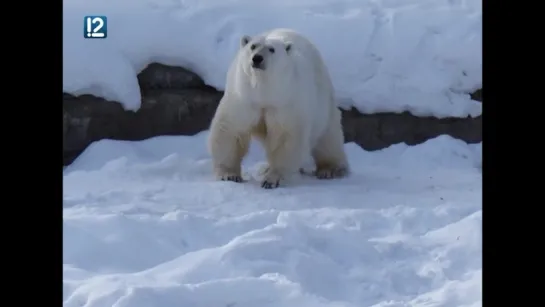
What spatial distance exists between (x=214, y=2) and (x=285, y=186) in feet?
8.25

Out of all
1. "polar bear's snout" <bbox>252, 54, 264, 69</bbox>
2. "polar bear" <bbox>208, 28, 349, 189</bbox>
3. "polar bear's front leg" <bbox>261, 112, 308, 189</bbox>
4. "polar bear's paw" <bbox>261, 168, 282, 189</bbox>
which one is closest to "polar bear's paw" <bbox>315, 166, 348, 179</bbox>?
"polar bear" <bbox>208, 28, 349, 189</bbox>

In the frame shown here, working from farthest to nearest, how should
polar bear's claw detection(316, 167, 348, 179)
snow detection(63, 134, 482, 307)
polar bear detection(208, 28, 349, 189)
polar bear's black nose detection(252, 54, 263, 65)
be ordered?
polar bear's claw detection(316, 167, 348, 179), polar bear detection(208, 28, 349, 189), polar bear's black nose detection(252, 54, 263, 65), snow detection(63, 134, 482, 307)

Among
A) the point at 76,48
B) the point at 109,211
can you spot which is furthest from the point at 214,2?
the point at 109,211

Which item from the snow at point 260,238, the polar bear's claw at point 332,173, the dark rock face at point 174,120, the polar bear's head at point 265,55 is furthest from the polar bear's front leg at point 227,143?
the dark rock face at point 174,120

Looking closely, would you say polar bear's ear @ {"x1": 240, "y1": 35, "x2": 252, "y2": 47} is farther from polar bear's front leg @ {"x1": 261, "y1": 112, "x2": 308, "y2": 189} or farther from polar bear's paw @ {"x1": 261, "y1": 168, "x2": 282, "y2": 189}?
polar bear's paw @ {"x1": 261, "y1": 168, "x2": 282, "y2": 189}

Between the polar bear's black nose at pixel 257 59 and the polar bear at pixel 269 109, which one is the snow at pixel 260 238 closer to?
the polar bear at pixel 269 109

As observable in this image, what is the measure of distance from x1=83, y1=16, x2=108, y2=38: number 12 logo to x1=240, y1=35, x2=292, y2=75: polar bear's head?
Answer: 159 centimetres

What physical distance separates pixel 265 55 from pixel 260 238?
1.96m

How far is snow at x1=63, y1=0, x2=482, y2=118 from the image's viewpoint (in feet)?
20.7

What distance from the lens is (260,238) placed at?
3.38m
